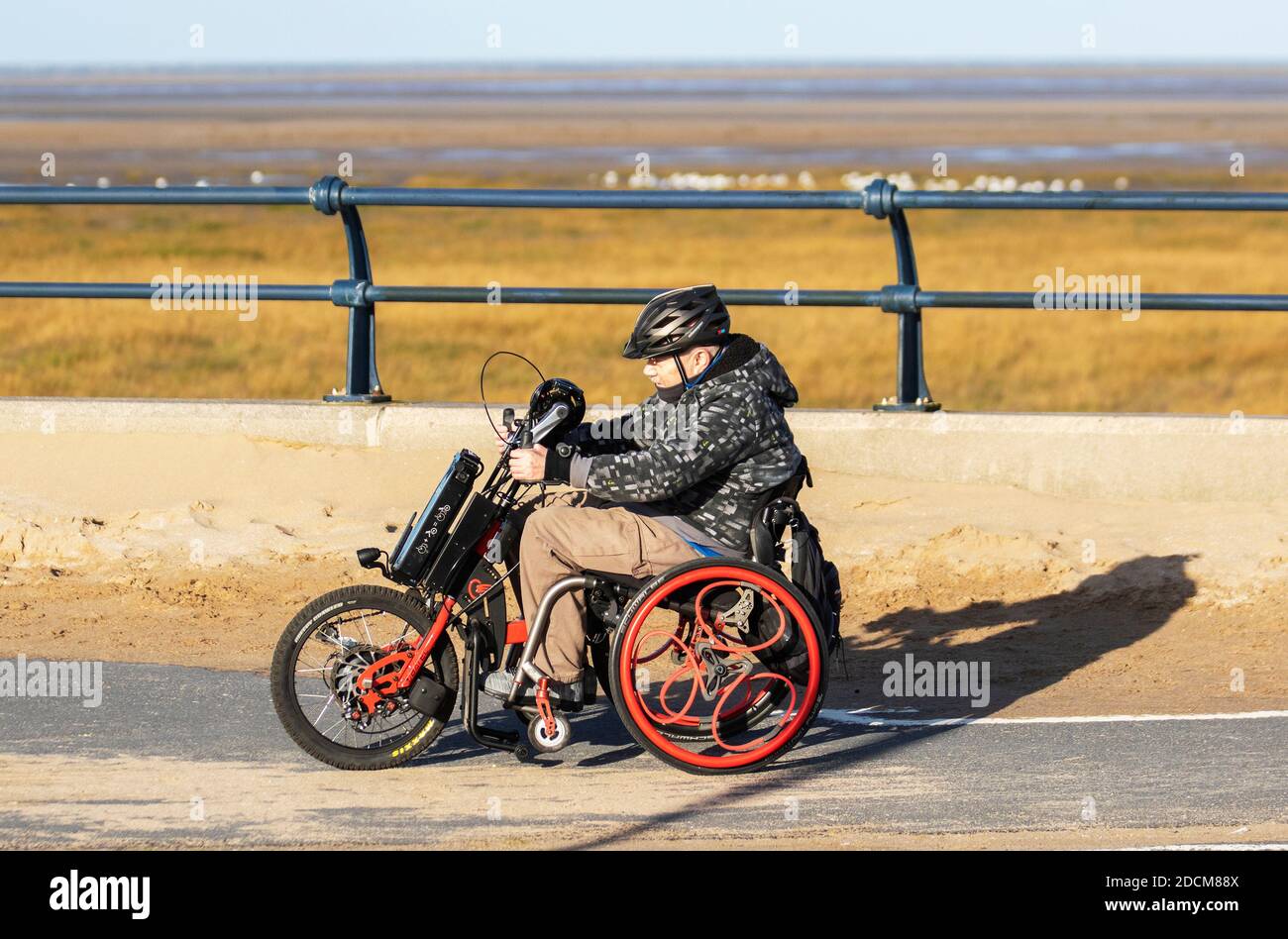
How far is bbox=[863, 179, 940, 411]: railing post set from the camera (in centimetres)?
921

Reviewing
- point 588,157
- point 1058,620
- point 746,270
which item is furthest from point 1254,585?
point 588,157

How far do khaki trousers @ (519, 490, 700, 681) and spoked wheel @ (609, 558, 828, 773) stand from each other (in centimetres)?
11

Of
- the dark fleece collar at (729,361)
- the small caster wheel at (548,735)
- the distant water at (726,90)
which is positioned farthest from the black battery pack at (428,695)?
the distant water at (726,90)

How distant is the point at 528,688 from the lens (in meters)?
5.96

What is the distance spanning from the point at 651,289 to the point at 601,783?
4.04 m

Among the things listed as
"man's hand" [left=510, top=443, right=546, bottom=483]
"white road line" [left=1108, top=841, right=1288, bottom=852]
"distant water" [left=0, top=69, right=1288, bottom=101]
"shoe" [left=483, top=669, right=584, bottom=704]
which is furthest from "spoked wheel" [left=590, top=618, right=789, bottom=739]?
"distant water" [left=0, top=69, right=1288, bottom=101]

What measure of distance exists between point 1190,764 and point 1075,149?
54535 millimetres

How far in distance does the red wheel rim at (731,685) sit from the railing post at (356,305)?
4059 millimetres

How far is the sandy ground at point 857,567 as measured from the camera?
760 centimetres

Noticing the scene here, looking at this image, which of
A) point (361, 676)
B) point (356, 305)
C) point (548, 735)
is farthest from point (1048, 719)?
point (356, 305)

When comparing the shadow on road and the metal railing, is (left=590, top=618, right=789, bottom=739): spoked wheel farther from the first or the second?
the metal railing

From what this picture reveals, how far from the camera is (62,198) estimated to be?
9898 mm

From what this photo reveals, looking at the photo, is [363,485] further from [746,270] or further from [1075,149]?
[1075,149]

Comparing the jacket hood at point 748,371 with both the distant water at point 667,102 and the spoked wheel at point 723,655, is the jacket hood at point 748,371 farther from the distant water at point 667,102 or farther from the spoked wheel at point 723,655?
the distant water at point 667,102
